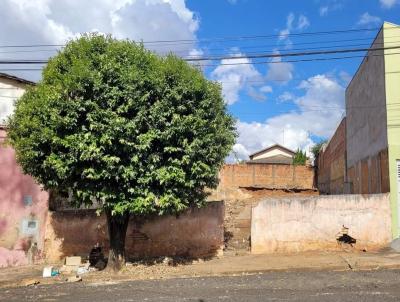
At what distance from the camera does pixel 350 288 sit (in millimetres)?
8883

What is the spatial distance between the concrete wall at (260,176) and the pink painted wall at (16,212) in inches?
882

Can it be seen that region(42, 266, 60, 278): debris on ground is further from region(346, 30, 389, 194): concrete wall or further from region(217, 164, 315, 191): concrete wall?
region(217, 164, 315, 191): concrete wall

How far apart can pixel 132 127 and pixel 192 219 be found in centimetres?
419

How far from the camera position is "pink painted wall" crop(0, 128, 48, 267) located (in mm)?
13789

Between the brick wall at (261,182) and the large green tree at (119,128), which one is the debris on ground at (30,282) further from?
the brick wall at (261,182)

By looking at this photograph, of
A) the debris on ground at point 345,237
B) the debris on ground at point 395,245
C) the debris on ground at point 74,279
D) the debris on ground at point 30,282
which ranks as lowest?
the debris on ground at point 30,282

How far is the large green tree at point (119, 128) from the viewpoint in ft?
34.4

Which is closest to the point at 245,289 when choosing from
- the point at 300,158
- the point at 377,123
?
the point at 377,123

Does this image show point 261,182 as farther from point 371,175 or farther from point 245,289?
point 245,289

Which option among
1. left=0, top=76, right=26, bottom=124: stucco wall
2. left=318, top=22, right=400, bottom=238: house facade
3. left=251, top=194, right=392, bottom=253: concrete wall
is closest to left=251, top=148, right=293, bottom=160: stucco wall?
left=318, top=22, right=400, bottom=238: house facade

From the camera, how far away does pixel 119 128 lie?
10305mm

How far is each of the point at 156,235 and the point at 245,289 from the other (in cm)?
488

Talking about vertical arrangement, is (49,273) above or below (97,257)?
below

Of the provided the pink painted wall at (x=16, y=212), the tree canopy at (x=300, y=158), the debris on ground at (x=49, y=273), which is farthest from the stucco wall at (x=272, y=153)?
the debris on ground at (x=49, y=273)
